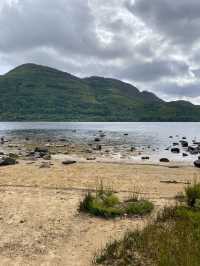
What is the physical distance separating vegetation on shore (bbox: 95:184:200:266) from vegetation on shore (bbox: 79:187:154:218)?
193 centimetres

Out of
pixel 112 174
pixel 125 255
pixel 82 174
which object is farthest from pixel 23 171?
pixel 125 255

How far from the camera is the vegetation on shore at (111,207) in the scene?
12.7m

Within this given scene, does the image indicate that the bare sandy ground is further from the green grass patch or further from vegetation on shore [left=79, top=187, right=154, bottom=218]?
the green grass patch

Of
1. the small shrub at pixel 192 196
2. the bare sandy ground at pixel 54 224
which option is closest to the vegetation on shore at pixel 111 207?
the bare sandy ground at pixel 54 224

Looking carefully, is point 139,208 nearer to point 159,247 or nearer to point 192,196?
point 192,196

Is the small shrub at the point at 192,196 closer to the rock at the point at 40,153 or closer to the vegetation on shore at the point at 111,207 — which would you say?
the vegetation on shore at the point at 111,207

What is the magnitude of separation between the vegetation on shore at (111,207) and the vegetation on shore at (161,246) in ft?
6.32

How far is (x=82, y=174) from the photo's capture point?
82.3 feet

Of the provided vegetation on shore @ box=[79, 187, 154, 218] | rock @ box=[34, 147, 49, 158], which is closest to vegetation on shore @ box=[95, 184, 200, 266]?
vegetation on shore @ box=[79, 187, 154, 218]

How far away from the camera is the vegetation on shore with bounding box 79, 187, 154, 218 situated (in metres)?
12.7

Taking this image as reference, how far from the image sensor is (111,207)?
13.0 metres

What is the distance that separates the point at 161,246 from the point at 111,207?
4.71 m

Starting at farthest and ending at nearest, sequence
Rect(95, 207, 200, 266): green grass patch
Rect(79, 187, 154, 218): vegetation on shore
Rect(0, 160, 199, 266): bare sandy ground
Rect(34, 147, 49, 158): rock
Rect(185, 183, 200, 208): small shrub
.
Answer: Rect(34, 147, 49, 158): rock → Rect(185, 183, 200, 208): small shrub → Rect(79, 187, 154, 218): vegetation on shore → Rect(0, 160, 199, 266): bare sandy ground → Rect(95, 207, 200, 266): green grass patch

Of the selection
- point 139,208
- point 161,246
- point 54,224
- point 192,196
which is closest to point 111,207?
point 139,208
